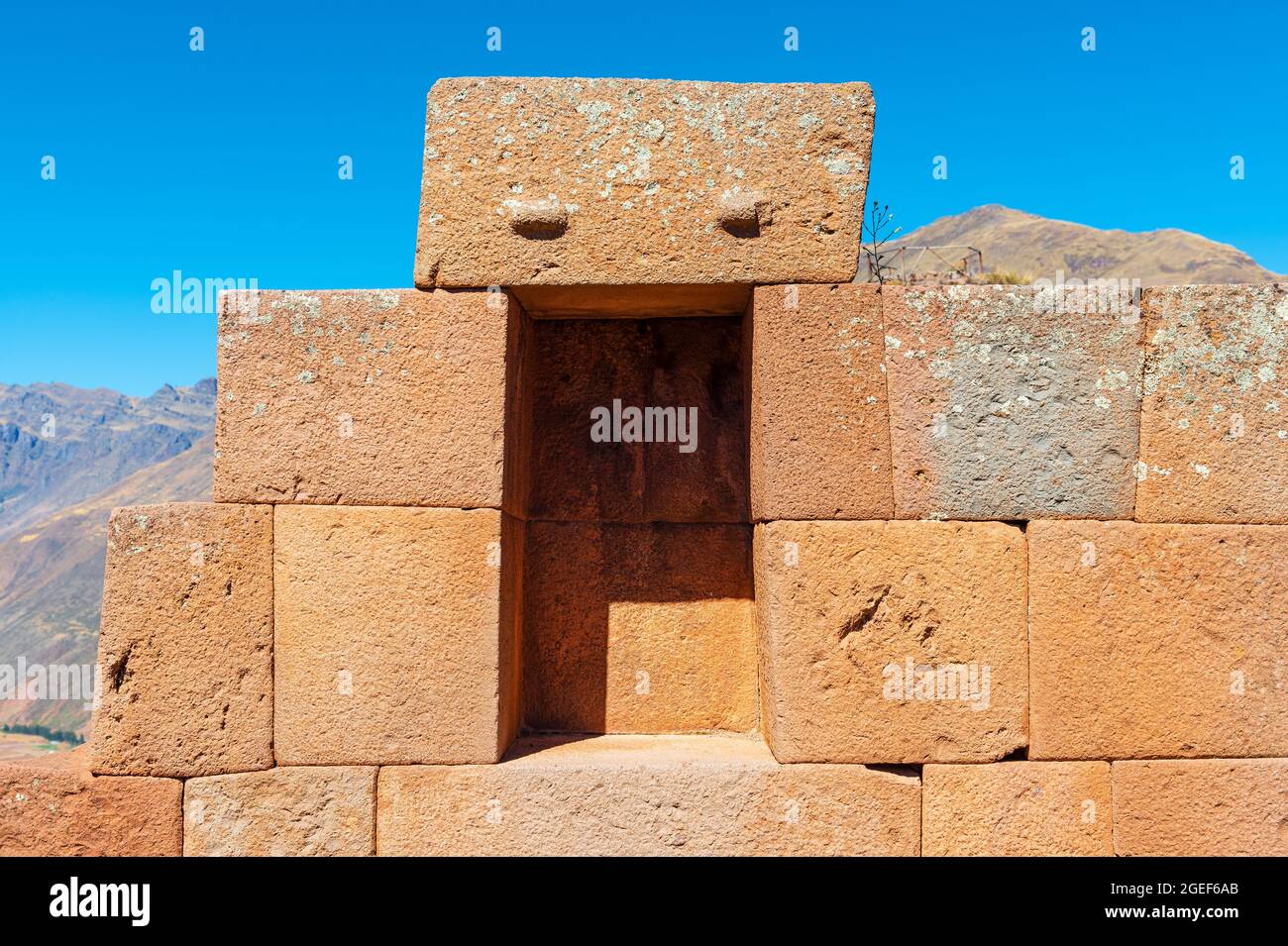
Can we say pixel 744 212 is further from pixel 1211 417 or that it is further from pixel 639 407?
pixel 1211 417

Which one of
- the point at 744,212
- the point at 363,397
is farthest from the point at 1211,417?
the point at 363,397

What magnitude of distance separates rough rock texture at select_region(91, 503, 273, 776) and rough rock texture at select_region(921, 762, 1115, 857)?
8.12 feet

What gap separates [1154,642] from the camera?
10.4 feet

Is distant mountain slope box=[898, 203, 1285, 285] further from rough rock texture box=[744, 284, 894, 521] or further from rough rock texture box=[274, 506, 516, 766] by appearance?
rough rock texture box=[274, 506, 516, 766]

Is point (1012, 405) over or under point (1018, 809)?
over

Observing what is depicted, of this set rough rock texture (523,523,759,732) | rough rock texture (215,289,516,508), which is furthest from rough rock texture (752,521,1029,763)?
rough rock texture (215,289,516,508)

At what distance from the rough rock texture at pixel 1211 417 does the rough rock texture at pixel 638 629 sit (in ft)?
5.39

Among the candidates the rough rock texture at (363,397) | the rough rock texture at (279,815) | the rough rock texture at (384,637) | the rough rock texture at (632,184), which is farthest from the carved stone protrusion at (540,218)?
the rough rock texture at (279,815)

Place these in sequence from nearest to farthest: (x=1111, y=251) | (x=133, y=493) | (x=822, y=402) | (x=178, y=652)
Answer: (x=178, y=652), (x=822, y=402), (x=1111, y=251), (x=133, y=493)

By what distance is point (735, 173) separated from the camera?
129 inches

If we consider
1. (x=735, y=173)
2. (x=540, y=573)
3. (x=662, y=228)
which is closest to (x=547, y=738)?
(x=540, y=573)

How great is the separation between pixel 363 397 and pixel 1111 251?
223ft

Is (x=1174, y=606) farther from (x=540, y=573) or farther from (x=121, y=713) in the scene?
(x=121, y=713)

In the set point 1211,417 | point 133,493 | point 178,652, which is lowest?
point 178,652
